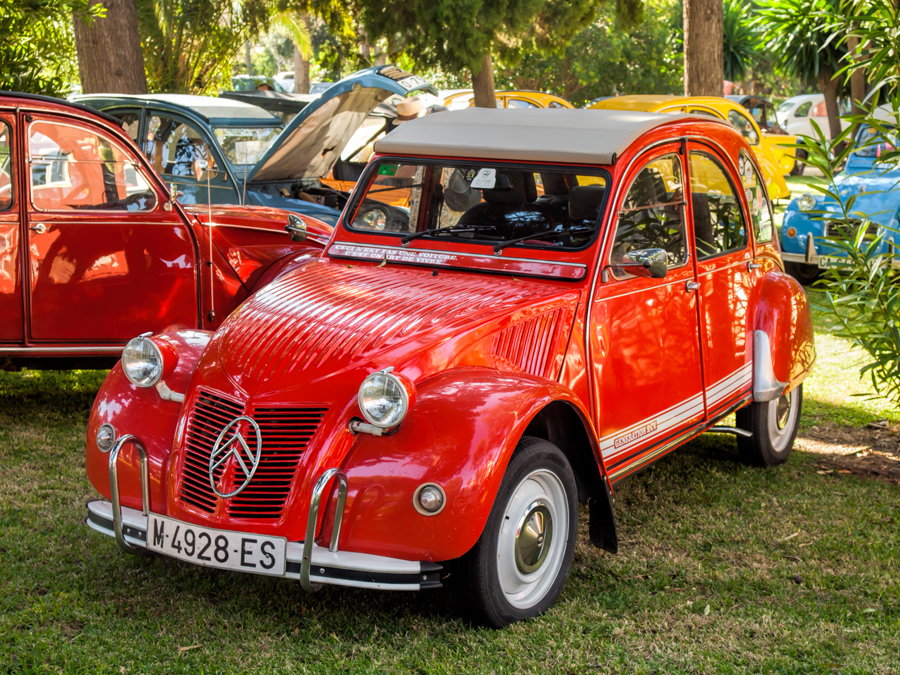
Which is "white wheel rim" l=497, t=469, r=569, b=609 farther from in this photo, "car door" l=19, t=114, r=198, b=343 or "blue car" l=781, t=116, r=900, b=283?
"blue car" l=781, t=116, r=900, b=283

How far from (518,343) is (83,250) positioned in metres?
3.29

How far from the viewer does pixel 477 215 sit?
15.1 ft

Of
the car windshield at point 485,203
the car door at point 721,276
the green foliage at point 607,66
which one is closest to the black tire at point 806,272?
the car door at point 721,276

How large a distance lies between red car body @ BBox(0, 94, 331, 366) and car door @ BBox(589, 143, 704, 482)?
3.02 metres

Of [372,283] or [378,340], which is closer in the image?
[378,340]

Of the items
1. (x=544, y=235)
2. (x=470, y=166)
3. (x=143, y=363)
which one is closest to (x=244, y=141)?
(x=470, y=166)

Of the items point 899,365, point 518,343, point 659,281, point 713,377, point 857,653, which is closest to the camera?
point 857,653

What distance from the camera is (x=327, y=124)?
9.11 m

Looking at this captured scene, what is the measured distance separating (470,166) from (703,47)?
10561mm

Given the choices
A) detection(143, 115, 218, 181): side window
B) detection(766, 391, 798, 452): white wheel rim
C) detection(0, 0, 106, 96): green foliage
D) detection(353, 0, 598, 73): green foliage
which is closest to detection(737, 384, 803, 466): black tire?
detection(766, 391, 798, 452): white wheel rim

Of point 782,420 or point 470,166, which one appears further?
point 782,420

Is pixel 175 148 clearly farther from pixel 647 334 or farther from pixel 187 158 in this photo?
pixel 647 334

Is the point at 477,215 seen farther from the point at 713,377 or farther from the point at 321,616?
the point at 321,616

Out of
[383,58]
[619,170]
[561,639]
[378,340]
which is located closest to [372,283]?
[378,340]
